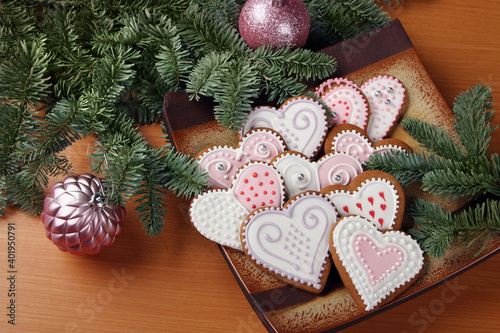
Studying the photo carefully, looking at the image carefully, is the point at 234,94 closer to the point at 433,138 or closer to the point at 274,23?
the point at 274,23

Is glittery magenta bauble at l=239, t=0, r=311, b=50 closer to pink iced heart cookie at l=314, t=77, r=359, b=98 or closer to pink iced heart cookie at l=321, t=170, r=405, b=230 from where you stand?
pink iced heart cookie at l=314, t=77, r=359, b=98

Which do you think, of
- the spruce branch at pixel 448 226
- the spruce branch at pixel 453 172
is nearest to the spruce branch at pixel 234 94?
the spruce branch at pixel 453 172

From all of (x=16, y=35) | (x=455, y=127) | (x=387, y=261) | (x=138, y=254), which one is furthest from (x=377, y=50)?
(x=16, y=35)

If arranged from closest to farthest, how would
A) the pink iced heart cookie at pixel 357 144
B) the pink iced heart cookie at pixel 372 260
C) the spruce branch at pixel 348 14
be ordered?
1. the pink iced heart cookie at pixel 372 260
2. the pink iced heart cookie at pixel 357 144
3. the spruce branch at pixel 348 14

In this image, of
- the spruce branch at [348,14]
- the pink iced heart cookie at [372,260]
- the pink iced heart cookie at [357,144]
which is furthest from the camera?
the spruce branch at [348,14]

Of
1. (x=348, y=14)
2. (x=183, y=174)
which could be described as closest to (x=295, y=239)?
(x=183, y=174)

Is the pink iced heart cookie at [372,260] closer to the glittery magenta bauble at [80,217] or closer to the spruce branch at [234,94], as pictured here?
the spruce branch at [234,94]
